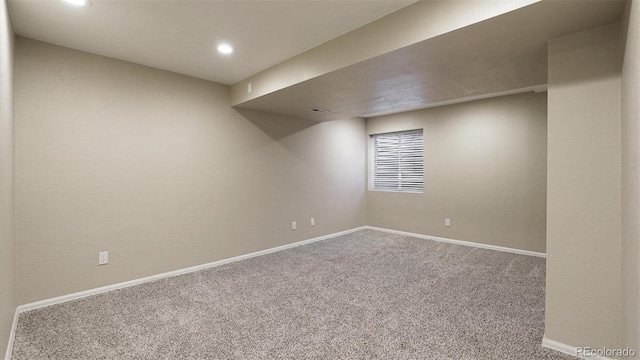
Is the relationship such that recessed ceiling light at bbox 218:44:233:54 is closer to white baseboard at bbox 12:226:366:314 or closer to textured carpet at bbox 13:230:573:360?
textured carpet at bbox 13:230:573:360

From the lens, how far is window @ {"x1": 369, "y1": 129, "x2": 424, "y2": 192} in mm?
5485

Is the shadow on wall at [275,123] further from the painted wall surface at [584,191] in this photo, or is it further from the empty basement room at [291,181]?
the painted wall surface at [584,191]

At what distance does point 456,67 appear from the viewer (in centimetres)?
255

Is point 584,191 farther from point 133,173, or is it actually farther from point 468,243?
point 133,173

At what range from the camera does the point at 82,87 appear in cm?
283

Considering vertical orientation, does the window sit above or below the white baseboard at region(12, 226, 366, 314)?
above

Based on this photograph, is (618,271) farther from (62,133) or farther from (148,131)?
(62,133)

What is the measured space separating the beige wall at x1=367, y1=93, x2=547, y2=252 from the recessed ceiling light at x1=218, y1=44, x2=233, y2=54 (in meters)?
3.69

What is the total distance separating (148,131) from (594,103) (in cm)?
394

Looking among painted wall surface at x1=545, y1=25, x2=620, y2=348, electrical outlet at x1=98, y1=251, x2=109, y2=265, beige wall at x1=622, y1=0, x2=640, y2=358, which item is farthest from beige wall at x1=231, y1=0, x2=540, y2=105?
electrical outlet at x1=98, y1=251, x2=109, y2=265

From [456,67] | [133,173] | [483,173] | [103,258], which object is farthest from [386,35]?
[103,258]

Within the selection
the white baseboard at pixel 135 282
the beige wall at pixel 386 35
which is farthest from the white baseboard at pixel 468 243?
the beige wall at pixel 386 35

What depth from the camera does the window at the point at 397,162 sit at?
18.0 ft

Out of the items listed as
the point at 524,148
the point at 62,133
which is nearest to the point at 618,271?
the point at 524,148
